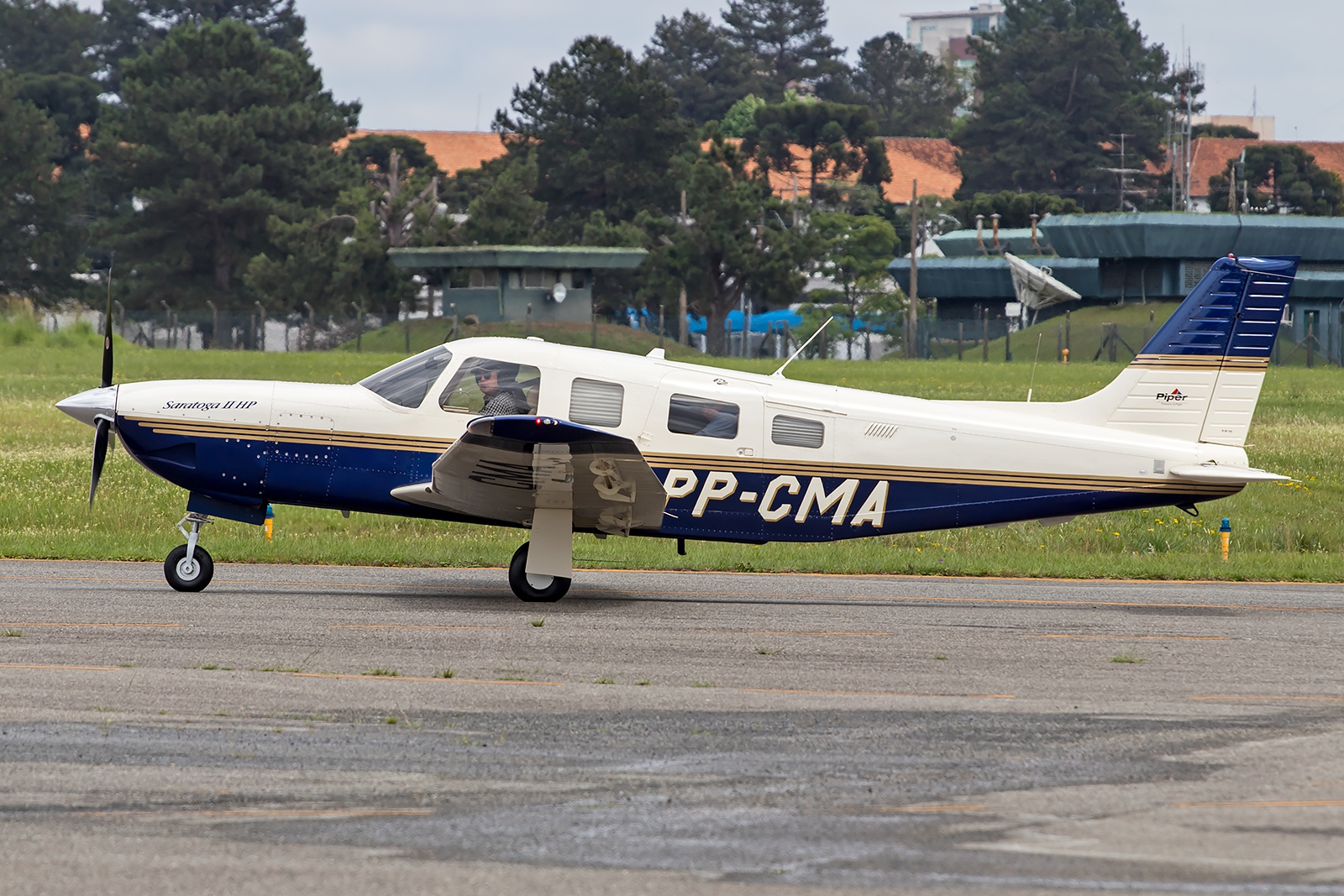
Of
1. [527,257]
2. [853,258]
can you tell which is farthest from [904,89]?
[527,257]

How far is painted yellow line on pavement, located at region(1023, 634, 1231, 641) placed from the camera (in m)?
12.1

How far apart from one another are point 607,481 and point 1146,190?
4319 inches

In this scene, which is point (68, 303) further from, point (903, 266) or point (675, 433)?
point (675, 433)

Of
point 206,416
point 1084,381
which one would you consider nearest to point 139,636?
point 206,416

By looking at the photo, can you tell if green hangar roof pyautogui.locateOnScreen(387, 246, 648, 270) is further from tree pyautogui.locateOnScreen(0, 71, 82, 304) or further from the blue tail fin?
the blue tail fin

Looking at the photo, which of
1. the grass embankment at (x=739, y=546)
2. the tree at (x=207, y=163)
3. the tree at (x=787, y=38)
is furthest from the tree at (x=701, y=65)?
the grass embankment at (x=739, y=546)

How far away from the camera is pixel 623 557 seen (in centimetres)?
1750

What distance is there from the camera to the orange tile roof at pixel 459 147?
120 m

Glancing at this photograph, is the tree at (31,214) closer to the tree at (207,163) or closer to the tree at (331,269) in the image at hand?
the tree at (207,163)

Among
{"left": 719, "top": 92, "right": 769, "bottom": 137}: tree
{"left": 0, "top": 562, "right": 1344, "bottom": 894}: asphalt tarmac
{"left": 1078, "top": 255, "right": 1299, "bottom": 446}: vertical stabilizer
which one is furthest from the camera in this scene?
{"left": 719, "top": 92, "right": 769, "bottom": 137}: tree

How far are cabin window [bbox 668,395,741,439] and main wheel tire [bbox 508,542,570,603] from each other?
1.68m

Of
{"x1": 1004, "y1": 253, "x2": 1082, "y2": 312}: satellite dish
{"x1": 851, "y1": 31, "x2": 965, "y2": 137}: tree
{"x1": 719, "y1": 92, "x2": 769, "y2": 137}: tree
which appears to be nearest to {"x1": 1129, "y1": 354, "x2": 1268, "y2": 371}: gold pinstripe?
{"x1": 1004, "y1": 253, "x2": 1082, "y2": 312}: satellite dish

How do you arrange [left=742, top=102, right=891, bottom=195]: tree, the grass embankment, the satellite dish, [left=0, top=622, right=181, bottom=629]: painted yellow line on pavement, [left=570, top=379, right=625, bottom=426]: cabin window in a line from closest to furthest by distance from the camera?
[left=0, top=622, right=181, bottom=629]: painted yellow line on pavement < [left=570, top=379, right=625, bottom=426]: cabin window < the grass embankment < the satellite dish < [left=742, top=102, right=891, bottom=195]: tree

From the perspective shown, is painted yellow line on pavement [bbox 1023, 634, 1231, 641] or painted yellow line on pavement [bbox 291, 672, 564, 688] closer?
painted yellow line on pavement [bbox 291, 672, 564, 688]
